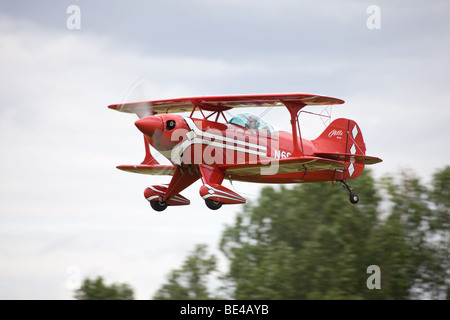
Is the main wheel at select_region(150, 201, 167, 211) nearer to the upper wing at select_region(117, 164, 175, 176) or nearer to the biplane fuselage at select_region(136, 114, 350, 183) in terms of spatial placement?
the upper wing at select_region(117, 164, 175, 176)

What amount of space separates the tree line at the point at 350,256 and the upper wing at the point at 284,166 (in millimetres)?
18456

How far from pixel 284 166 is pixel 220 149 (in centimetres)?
159

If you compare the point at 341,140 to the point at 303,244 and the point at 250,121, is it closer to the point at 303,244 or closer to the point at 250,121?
the point at 250,121

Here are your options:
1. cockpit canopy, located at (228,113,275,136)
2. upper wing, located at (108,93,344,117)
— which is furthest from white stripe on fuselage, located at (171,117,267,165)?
upper wing, located at (108,93,344,117)

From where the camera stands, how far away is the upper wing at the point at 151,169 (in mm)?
15969

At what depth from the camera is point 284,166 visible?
1469 centimetres

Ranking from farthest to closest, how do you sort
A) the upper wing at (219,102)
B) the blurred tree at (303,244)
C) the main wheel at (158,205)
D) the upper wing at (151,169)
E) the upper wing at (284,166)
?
the blurred tree at (303,244)
the upper wing at (151,169)
the main wheel at (158,205)
the upper wing at (219,102)
the upper wing at (284,166)

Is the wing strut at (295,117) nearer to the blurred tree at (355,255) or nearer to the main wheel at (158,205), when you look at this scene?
the main wheel at (158,205)

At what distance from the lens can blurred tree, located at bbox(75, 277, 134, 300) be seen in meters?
39.1

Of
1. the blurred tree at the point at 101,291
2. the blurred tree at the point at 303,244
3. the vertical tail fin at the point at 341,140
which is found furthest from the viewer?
the blurred tree at the point at 101,291

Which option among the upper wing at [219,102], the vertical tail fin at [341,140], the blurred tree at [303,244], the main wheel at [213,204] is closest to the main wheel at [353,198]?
the vertical tail fin at [341,140]

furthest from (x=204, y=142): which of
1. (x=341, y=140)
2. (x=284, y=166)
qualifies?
(x=341, y=140)
